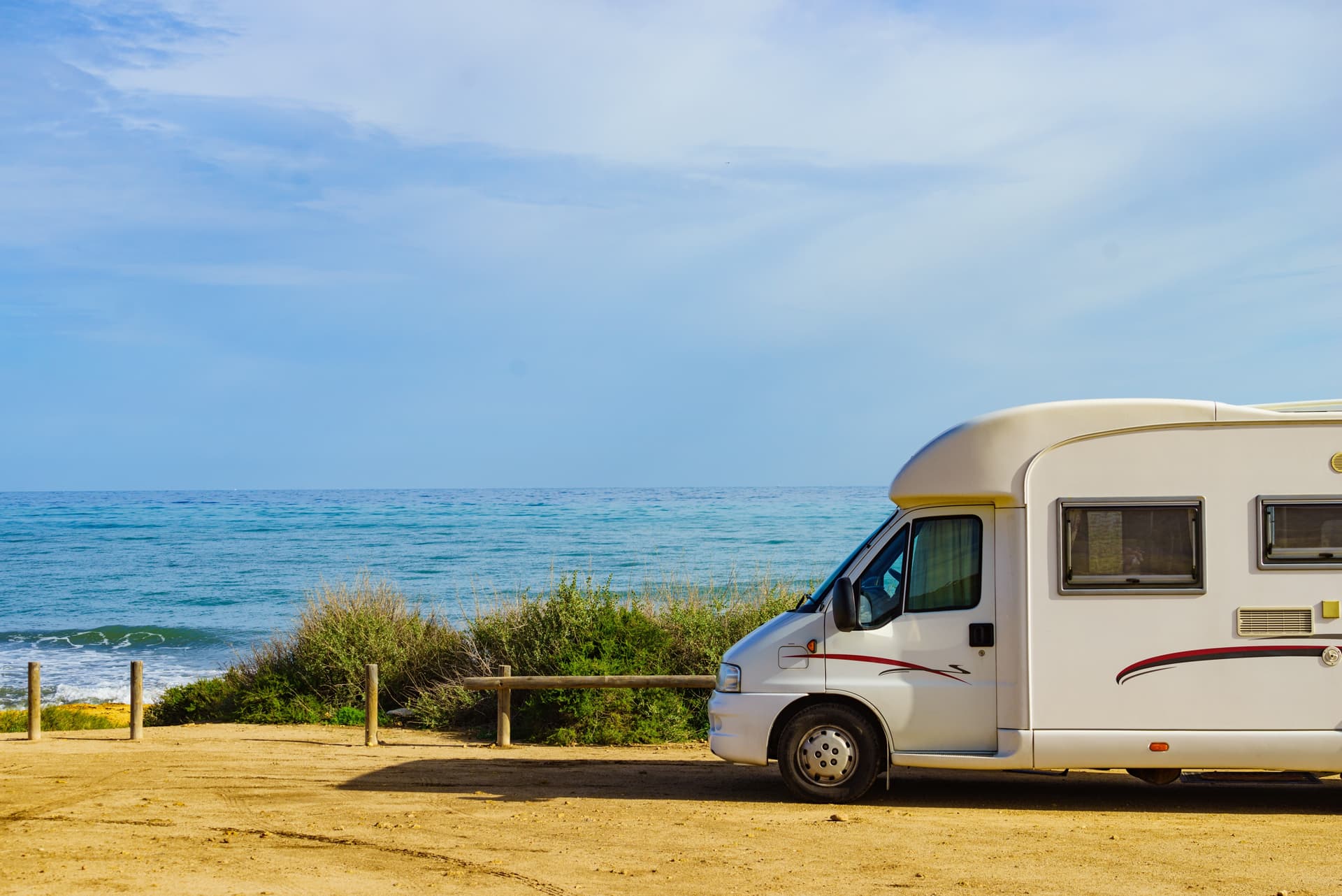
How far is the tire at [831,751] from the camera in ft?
28.8

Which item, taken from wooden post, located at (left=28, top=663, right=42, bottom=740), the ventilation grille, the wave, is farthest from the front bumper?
the wave

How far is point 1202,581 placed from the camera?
8.35 m

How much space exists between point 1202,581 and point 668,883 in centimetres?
433

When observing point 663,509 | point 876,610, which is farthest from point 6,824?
point 663,509

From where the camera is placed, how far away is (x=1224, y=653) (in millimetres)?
8289

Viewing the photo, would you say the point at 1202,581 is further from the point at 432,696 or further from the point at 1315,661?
the point at 432,696

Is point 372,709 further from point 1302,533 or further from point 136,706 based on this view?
point 1302,533

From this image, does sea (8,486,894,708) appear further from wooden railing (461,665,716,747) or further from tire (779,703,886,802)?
tire (779,703,886,802)

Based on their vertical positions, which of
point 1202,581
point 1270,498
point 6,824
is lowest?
point 6,824

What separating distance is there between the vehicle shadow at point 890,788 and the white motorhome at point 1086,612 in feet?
2.29

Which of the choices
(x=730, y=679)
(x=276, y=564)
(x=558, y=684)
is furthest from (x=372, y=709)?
(x=276, y=564)

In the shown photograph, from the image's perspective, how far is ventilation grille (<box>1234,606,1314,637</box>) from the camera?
826 centimetres

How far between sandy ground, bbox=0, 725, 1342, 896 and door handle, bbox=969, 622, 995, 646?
3.99ft

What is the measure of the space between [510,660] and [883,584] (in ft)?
22.9
